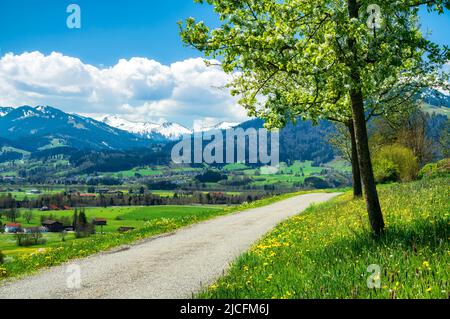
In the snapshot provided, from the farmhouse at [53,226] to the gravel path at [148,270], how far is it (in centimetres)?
18522

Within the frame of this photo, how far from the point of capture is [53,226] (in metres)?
193

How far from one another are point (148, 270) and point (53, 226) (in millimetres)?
195067

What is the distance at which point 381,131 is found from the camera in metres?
71.6

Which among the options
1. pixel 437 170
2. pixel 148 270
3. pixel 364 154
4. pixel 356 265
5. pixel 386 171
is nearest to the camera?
pixel 356 265

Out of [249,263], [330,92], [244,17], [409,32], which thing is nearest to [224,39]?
[244,17]

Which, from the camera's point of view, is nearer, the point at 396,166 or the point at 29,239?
the point at 396,166

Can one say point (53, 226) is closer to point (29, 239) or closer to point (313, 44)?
point (29, 239)

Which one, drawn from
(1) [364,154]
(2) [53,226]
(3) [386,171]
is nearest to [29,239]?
(2) [53,226]

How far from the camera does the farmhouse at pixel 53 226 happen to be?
19175 centimetres

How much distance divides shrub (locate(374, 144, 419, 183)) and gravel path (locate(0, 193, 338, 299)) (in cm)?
3860

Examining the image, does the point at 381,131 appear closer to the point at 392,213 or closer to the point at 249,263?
the point at 392,213

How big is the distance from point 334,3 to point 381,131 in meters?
61.2

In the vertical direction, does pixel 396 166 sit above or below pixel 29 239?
above

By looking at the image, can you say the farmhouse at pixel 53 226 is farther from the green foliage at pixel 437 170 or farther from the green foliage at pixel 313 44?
the green foliage at pixel 313 44
